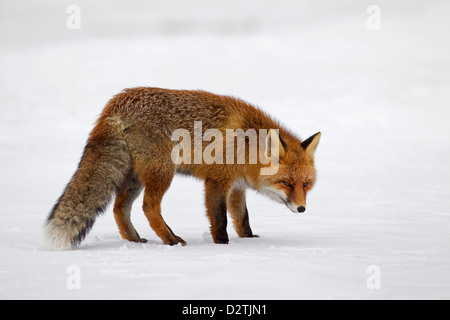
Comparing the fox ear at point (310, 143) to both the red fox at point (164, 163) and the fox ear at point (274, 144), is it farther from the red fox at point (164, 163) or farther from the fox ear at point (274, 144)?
the fox ear at point (274, 144)

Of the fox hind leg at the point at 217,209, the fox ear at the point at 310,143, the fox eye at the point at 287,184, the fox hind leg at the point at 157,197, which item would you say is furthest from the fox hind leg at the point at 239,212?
the fox hind leg at the point at 157,197

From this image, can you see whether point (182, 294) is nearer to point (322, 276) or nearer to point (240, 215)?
point (322, 276)

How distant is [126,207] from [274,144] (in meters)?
1.88

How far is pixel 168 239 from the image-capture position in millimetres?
5535

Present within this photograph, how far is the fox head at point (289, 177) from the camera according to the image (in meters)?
5.65

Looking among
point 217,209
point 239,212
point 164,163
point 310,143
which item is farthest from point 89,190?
point 310,143

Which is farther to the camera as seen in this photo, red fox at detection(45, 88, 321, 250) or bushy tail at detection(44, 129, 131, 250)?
red fox at detection(45, 88, 321, 250)

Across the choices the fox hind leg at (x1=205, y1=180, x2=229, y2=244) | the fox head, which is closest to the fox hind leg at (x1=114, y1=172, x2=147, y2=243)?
the fox hind leg at (x1=205, y1=180, x2=229, y2=244)

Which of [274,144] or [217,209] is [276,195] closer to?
[274,144]

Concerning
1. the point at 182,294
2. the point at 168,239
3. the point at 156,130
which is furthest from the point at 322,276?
the point at 156,130

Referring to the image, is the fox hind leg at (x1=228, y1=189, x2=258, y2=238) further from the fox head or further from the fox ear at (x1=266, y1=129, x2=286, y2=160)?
the fox ear at (x1=266, y1=129, x2=286, y2=160)

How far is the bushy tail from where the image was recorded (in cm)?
496

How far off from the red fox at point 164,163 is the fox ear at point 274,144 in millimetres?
11

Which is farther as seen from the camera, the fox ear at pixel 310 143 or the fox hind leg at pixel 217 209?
the fox ear at pixel 310 143
